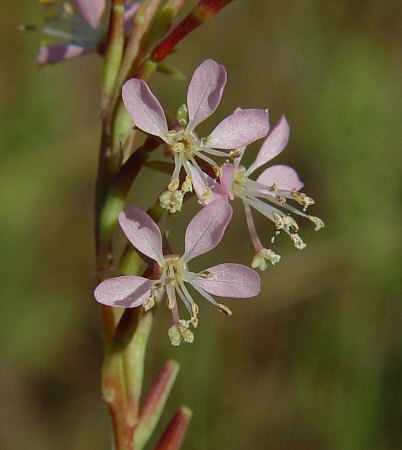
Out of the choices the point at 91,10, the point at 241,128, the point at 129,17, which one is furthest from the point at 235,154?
the point at 91,10

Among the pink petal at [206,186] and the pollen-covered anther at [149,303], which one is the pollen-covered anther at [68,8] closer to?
the pink petal at [206,186]

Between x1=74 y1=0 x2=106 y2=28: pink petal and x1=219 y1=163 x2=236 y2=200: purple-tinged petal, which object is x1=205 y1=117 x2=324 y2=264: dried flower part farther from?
x1=74 y1=0 x2=106 y2=28: pink petal

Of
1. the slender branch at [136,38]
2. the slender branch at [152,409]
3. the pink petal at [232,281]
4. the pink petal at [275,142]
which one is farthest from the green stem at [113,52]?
the slender branch at [152,409]

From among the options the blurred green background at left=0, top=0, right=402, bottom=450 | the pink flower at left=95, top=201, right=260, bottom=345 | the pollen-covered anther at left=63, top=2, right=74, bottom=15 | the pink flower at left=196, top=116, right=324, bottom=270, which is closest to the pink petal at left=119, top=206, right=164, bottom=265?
the pink flower at left=95, top=201, right=260, bottom=345

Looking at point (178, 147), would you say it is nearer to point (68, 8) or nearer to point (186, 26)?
point (186, 26)

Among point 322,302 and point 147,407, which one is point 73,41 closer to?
point 147,407

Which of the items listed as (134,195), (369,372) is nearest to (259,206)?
(369,372)
